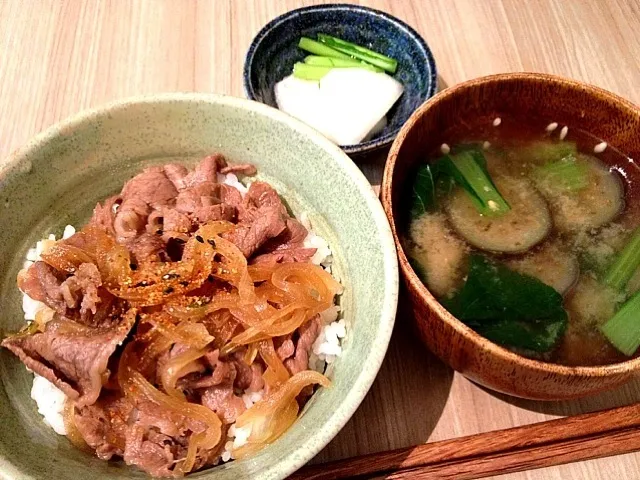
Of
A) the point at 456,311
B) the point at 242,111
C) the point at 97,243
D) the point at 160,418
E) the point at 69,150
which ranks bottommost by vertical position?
the point at 160,418

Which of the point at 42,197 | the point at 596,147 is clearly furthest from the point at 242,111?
the point at 596,147

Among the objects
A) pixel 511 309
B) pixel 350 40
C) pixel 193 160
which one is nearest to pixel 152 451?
pixel 193 160

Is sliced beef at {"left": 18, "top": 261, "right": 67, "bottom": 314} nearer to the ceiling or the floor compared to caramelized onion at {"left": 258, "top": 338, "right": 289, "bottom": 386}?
nearer to the ceiling

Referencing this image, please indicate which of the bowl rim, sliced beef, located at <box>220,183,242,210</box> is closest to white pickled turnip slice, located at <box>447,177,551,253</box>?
the bowl rim

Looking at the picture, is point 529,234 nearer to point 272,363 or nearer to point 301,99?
point 272,363

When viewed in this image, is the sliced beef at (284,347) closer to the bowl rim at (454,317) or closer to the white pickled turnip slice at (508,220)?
the bowl rim at (454,317)

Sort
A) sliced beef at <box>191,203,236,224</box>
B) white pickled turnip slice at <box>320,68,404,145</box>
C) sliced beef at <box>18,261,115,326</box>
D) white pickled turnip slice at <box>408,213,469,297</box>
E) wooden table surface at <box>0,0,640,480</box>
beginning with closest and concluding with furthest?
sliced beef at <box>18,261,115,326</box>, sliced beef at <box>191,203,236,224</box>, white pickled turnip slice at <box>408,213,469,297</box>, white pickled turnip slice at <box>320,68,404,145</box>, wooden table surface at <box>0,0,640,480</box>

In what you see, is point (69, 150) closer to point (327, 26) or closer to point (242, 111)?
point (242, 111)

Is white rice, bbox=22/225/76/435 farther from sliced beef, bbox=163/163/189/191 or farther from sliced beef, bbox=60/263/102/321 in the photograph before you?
sliced beef, bbox=163/163/189/191
